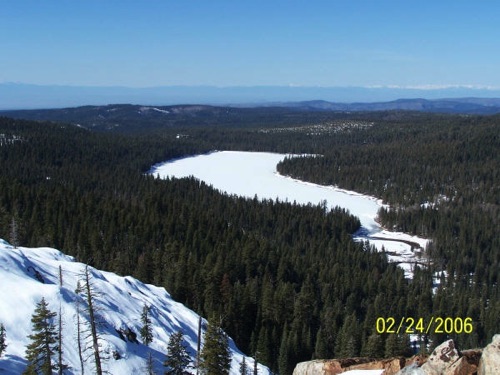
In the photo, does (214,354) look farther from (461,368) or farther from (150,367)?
(461,368)

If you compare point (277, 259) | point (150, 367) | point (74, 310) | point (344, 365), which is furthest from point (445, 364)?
point (277, 259)

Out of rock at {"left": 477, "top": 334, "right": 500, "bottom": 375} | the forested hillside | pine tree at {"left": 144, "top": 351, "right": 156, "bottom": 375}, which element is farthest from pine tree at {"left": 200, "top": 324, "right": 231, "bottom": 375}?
rock at {"left": 477, "top": 334, "right": 500, "bottom": 375}

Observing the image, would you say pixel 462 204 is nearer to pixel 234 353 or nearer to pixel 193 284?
pixel 193 284

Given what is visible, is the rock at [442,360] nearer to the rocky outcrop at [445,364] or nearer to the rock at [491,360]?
the rocky outcrop at [445,364]

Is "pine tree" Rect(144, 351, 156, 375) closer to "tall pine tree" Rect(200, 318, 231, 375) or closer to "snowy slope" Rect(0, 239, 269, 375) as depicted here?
"snowy slope" Rect(0, 239, 269, 375)

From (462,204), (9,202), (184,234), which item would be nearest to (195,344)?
(184,234)

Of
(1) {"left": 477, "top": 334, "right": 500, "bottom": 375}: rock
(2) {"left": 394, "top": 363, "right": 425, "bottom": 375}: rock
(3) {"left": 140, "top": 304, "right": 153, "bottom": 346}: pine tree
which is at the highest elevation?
(1) {"left": 477, "top": 334, "right": 500, "bottom": 375}: rock

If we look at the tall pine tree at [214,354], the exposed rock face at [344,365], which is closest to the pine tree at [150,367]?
the tall pine tree at [214,354]
